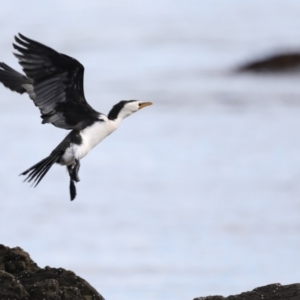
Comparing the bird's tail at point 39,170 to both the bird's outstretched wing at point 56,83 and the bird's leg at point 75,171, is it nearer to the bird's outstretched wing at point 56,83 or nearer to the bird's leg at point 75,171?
the bird's leg at point 75,171

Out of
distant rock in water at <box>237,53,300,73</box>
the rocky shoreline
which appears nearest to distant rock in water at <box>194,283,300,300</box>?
the rocky shoreline

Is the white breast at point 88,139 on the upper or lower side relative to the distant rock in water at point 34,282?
upper

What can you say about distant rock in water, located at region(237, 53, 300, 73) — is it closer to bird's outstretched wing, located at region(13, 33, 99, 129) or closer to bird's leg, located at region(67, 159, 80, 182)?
bird's outstretched wing, located at region(13, 33, 99, 129)

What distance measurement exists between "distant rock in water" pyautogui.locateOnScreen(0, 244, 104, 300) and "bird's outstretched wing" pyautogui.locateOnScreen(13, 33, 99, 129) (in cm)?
238

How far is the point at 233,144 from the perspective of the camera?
28.0 meters

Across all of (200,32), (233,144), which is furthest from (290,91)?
(200,32)

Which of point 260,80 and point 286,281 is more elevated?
point 260,80

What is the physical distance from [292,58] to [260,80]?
2.03m

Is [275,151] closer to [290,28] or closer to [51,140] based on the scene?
[51,140]

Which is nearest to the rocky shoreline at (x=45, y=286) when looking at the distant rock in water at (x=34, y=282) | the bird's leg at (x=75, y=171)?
the distant rock in water at (x=34, y=282)

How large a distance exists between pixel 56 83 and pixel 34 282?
2860 mm

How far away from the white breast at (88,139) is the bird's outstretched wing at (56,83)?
117mm

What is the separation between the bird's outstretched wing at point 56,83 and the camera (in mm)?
11938

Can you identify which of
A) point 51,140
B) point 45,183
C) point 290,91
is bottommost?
point 45,183
